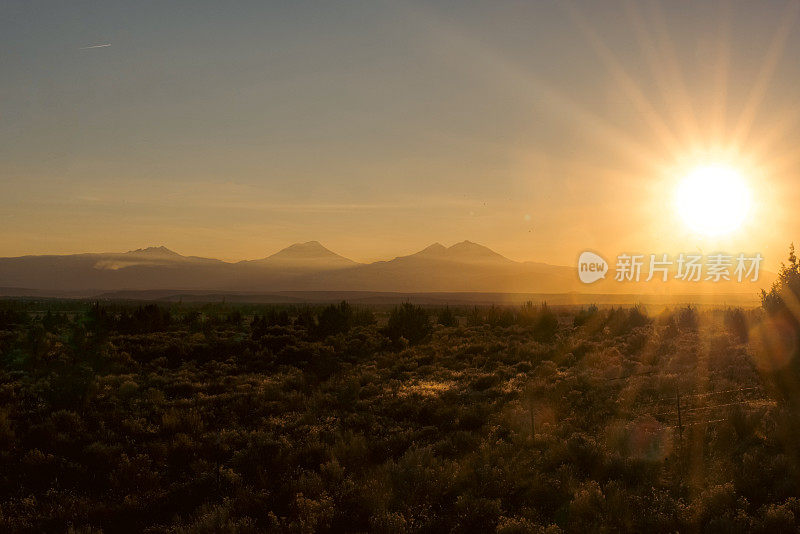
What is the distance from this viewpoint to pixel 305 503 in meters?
9.86

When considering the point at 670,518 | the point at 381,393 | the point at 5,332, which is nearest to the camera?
the point at 670,518

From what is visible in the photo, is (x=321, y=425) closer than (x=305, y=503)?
No

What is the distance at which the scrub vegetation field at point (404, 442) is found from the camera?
9648mm

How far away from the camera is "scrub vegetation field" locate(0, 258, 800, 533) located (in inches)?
380

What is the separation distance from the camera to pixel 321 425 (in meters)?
15.3

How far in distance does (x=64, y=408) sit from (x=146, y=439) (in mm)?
4340

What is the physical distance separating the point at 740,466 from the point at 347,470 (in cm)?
799

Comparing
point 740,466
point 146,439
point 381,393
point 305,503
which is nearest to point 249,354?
point 381,393

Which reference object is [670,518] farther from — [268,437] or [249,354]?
[249,354]

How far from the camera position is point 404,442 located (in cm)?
1380

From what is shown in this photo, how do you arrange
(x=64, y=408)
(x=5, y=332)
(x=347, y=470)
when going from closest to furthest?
(x=347, y=470) < (x=64, y=408) < (x=5, y=332)

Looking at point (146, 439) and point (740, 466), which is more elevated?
point (740, 466)

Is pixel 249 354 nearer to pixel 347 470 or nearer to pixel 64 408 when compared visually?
pixel 64 408

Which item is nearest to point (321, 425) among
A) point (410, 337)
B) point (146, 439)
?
point (146, 439)
